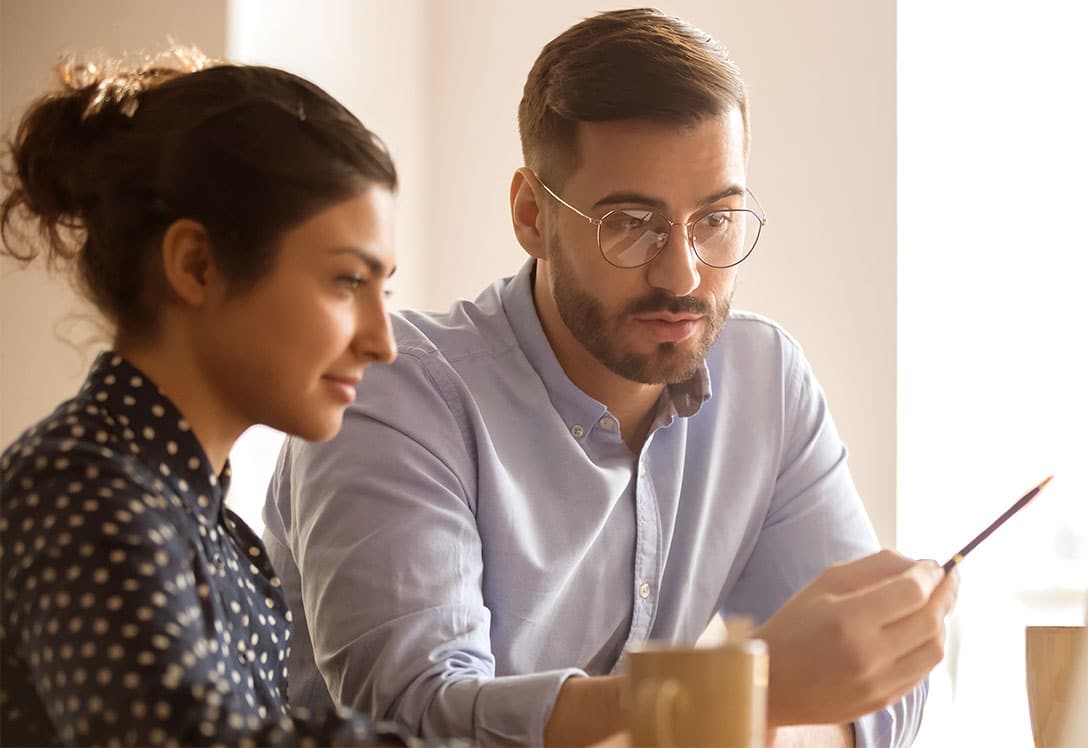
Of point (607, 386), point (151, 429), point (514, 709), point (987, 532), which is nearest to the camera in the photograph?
point (151, 429)

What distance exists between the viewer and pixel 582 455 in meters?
1.57

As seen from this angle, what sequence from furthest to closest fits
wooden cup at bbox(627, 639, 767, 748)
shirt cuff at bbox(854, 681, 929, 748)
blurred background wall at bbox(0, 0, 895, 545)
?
blurred background wall at bbox(0, 0, 895, 545) < shirt cuff at bbox(854, 681, 929, 748) < wooden cup at bbox(627, 639, 767, 748)

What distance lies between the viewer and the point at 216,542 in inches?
40.0

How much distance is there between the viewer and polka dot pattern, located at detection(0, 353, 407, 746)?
2.56ft

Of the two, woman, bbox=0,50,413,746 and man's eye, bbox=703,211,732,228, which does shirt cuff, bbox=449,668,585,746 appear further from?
man's eye, bbox=703,211,732,228

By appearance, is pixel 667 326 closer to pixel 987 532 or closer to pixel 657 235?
pixel 657 235

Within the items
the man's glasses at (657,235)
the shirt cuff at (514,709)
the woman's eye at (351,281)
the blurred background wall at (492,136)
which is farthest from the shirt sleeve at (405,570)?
the blurred background wall at (492,136)

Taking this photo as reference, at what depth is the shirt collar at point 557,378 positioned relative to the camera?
162 cm

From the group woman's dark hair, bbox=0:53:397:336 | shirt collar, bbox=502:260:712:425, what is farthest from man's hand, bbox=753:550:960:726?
shirt collar, bbox=502:260:712:425

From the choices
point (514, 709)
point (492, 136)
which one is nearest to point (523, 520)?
point (514, 709)

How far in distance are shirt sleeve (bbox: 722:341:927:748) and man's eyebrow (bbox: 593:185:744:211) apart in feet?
1.08

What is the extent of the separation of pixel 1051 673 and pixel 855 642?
0.83ft

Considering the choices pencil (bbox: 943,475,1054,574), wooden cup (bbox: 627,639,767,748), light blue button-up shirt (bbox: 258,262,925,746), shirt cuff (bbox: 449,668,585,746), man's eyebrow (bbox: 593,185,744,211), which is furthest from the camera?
man's eyebrow (bbox: 593,185,744,211)

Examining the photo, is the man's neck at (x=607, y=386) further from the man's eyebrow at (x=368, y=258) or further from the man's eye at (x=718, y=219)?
the man's eyebrow at (x=368, y=258)
